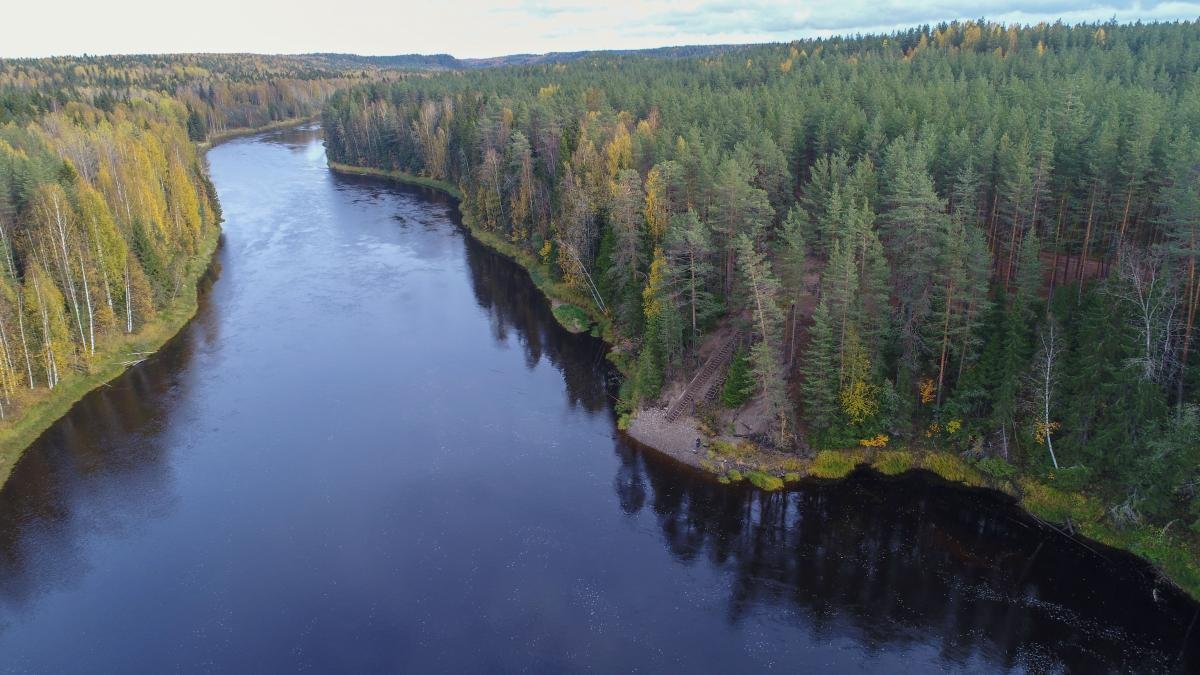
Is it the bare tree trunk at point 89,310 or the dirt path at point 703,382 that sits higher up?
the bare tree trunk at point 89,310

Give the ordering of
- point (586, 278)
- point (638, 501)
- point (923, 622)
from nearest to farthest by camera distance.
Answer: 1. point (923, 622)
2. point (638, 501)
3. point (586, 278)

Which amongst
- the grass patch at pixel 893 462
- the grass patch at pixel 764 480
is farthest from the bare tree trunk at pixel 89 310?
the grass patch at pixel 893 462

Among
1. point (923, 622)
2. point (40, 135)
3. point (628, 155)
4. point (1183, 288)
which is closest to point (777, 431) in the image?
point (923, 622)

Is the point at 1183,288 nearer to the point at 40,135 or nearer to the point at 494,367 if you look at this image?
the point at 494,367

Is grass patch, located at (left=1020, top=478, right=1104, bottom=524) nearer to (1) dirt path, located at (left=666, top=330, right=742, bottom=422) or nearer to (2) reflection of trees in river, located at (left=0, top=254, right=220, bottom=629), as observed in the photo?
(1) dirt path, located at (left=666, top=330, right=742, bottom=422)

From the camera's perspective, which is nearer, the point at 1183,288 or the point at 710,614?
the point at 710,614

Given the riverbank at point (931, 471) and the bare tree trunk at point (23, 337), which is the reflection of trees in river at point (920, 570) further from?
the bare tree trunk at point (23, 337)
